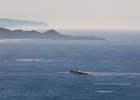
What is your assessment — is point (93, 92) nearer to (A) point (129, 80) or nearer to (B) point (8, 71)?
(A) point (129, 80)

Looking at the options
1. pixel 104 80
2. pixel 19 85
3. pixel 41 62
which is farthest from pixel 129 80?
pixel 41 62

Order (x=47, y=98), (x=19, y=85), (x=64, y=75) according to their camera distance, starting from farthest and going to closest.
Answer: (x=64, y=75), (x=19, y=85), (x=47, y=98)

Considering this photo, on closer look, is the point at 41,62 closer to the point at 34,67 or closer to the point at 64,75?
the point at 34,67

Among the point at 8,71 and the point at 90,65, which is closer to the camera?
the point at 8,71

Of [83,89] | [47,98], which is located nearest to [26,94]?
[47,98]

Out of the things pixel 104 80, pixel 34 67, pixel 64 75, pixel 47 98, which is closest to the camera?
pixel 47 98

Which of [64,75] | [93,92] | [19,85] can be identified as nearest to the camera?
[93,92]

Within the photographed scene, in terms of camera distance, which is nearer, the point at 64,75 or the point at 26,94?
the point at 26,94

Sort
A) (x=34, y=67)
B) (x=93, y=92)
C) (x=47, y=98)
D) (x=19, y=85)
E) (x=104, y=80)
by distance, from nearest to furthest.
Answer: (x=47, y=98), (x=93, y=92), (x=19, y=85), (x=104, y=80), (x=34, y=67)
